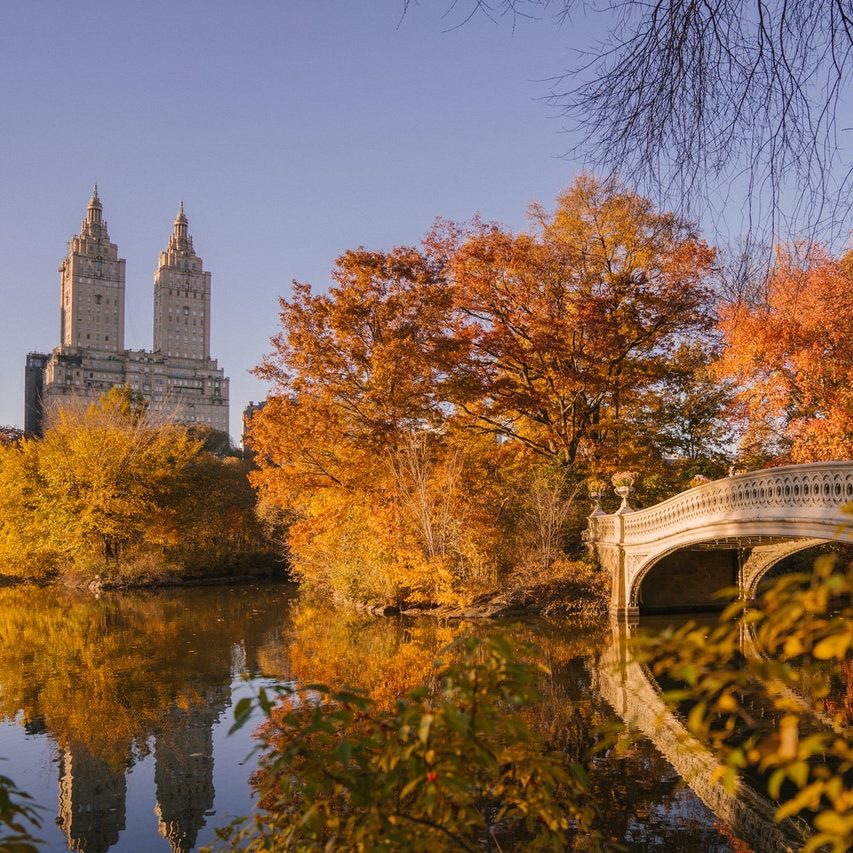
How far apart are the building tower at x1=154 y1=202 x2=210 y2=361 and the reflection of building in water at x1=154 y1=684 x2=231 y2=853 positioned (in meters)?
131

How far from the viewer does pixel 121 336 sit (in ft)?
440

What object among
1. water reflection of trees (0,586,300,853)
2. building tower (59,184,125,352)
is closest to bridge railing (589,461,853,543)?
water reflection of trees (0,586,300,853)

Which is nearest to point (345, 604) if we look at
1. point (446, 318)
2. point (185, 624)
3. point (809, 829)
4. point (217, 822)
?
point (185, 624)

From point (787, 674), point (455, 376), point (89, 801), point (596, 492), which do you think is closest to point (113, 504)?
point (455, 376)

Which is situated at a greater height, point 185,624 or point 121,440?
point 121,440

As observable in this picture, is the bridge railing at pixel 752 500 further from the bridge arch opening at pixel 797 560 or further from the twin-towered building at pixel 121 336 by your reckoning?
the twin-towered building at pixel 121 336

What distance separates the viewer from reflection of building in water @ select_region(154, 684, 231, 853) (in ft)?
22.8

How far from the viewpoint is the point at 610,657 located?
44.2 ft

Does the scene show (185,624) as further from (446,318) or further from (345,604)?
(446,318)

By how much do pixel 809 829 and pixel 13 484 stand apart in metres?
28.5

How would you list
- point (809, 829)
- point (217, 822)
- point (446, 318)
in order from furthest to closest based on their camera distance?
point (446, 318) < point (217, 822) < point (809, 829)

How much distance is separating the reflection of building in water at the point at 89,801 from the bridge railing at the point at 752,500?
746 cm

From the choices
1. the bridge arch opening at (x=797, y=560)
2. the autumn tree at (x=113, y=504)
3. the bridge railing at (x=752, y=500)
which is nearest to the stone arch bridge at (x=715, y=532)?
the bridge railing at (x=752, y=500)

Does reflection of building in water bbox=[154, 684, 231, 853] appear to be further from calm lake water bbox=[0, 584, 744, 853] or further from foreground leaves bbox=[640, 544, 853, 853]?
foreground leaves bbox=[640, 544, 853, 853]
